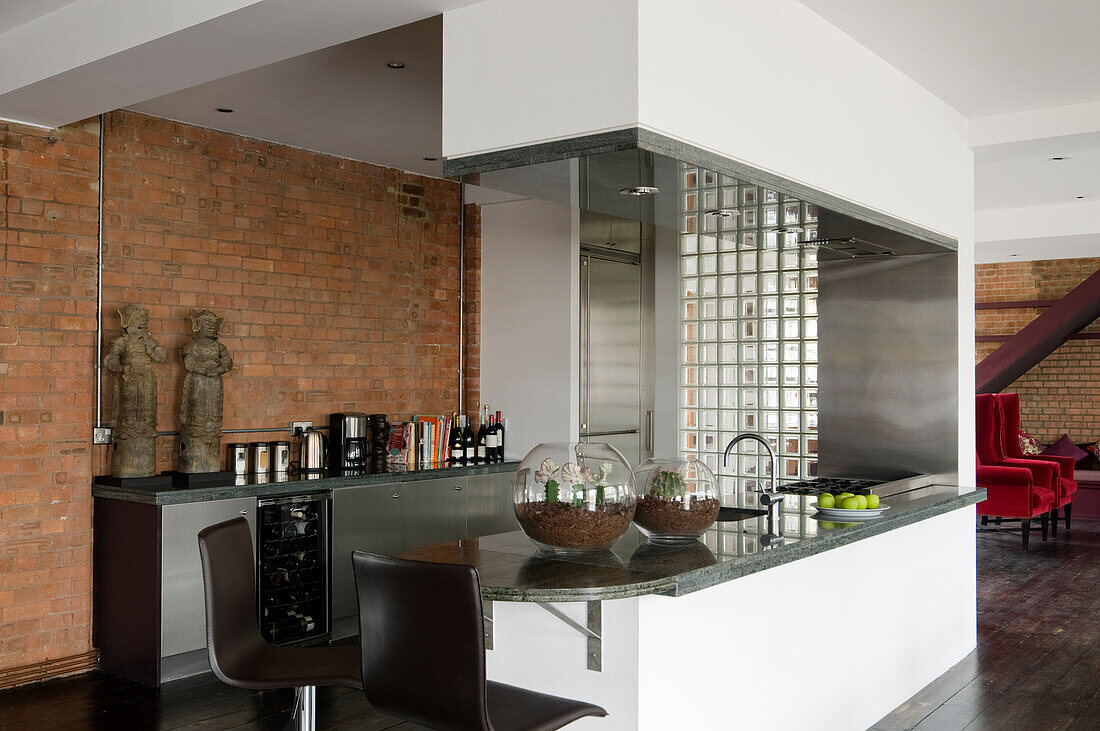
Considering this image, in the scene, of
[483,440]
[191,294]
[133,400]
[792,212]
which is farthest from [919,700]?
[191,294]

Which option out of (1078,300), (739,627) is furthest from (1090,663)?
(1078,300)

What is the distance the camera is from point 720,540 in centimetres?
326

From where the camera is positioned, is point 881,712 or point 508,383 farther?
point 508,383

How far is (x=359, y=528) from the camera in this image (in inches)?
215

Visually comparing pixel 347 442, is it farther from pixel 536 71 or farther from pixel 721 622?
pixel 536 71

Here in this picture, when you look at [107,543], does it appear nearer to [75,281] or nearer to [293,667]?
[75,281]

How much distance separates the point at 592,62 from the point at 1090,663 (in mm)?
4323

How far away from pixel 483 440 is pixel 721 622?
3.73 metres

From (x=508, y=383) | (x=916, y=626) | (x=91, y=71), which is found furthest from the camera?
(x=508, y=383)

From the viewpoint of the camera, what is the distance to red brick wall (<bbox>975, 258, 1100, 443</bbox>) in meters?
11.7

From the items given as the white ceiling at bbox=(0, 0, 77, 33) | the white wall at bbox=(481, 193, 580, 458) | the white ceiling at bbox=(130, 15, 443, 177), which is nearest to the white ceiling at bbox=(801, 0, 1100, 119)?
the white ceiling at bbox=(130, 15, 443, 177)

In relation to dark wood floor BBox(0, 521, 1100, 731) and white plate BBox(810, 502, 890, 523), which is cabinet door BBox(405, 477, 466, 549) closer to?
dark wood floor BBox(0, 521, 1100, 731)

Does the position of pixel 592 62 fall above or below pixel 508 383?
above

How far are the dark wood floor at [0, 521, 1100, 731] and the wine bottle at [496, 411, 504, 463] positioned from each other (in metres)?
2.29
